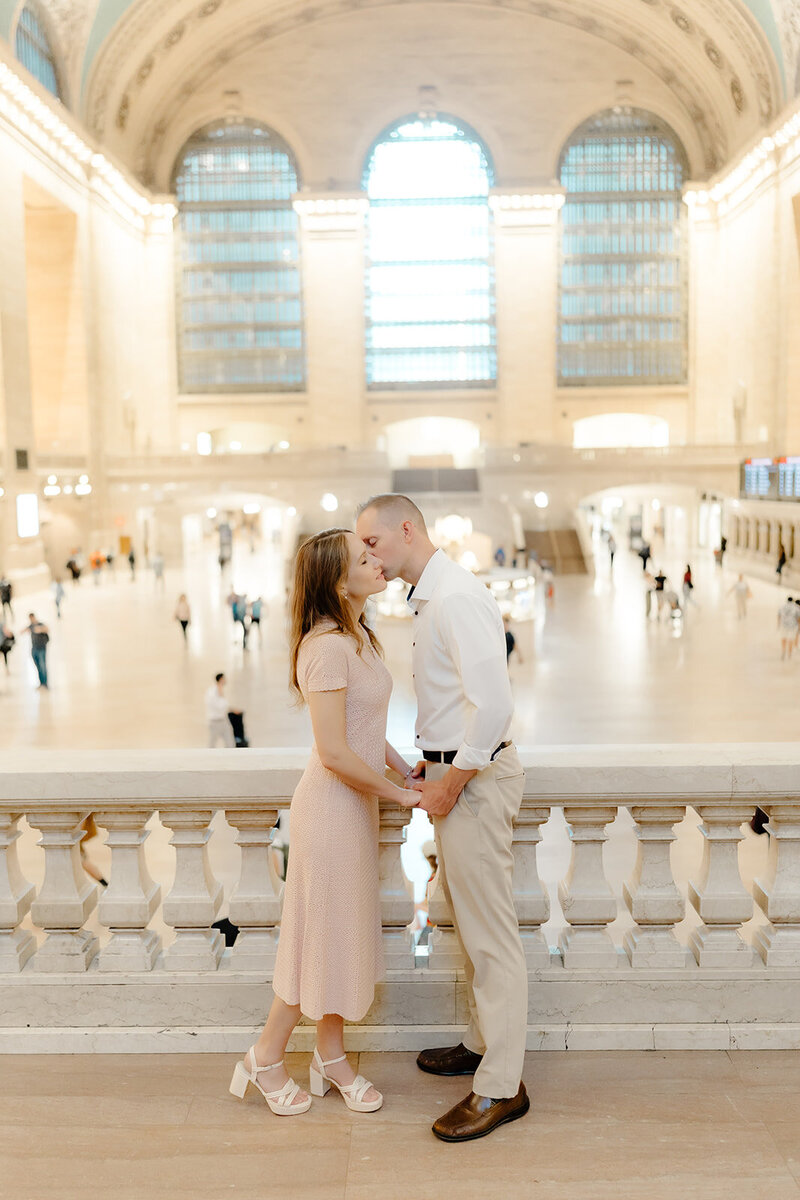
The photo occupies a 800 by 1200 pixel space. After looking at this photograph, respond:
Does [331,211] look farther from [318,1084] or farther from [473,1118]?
[473,1118]

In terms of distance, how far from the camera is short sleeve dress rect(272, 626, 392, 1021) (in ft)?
8.91

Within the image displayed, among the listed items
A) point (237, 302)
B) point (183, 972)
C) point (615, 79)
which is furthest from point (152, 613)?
point (615, 79)

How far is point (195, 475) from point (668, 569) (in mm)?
16497

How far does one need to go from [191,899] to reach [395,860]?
574 mm

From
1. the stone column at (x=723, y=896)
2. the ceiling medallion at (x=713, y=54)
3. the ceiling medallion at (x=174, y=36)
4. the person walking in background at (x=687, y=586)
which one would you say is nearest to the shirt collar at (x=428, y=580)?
the stone column at (x=723, y=896)

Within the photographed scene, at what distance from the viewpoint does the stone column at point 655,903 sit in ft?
9.71

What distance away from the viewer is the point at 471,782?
270cm

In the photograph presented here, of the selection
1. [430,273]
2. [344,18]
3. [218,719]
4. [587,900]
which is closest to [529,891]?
[587,900]

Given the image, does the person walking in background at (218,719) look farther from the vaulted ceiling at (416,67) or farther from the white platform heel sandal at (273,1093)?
the vaulted ceiling at (416,67)

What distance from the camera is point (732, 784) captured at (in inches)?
113

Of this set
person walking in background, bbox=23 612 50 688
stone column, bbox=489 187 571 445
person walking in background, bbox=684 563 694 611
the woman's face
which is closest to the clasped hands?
the woman's face

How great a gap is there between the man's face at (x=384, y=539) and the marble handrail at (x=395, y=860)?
2.08ft

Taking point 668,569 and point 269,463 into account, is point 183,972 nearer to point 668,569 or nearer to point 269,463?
point 668,569

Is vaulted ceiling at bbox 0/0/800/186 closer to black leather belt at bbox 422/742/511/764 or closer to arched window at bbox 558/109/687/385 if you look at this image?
arched window at bbox 558/109/687/385
